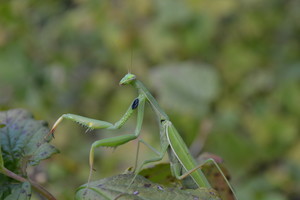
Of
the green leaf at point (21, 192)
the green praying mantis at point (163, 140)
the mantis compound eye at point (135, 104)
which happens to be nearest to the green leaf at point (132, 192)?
the green leaf at point (21, 192)

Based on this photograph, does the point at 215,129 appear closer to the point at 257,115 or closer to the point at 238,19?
the point at 257,115

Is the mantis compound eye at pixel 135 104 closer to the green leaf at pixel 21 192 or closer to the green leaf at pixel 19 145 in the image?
the green leaf at pixel 19 145

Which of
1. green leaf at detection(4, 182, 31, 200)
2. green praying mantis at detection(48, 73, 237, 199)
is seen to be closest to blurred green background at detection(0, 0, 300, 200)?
green praying mantis at detection(48, 73, 237, 199)

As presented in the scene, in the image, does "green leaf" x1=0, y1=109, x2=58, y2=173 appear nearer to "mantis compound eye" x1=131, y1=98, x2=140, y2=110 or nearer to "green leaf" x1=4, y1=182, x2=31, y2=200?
"green leaf" x1=4, y1=182, x2=31, y2=200

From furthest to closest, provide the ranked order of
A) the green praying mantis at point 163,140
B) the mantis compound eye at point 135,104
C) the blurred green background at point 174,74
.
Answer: the blurred green background at point 174,74, the mantis compound eye at point 135,104, the green praying mantis at point 163,140

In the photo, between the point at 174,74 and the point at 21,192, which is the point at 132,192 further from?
the point at 174,74

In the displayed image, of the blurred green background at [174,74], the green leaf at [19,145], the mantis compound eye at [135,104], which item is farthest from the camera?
the blurred green background at [174,74]
